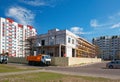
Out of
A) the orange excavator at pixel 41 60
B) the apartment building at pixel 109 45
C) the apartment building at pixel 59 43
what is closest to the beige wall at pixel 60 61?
the orange excavator at pixel 41 60

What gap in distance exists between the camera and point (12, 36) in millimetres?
112500

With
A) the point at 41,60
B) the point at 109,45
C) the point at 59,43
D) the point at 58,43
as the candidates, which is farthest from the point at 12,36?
the point at 109,45

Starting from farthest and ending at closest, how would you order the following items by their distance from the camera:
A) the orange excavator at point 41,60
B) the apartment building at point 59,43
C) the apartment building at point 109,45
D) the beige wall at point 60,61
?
the apartment building at point 109,45
the apartment building at point 59,43
the beige wall at point 60,61
the orange excavator at point 41,60

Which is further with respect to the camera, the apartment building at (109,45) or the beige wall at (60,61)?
the apartment building at (109,45)

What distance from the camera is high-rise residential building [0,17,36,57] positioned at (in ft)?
342

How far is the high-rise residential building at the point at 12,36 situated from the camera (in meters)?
104

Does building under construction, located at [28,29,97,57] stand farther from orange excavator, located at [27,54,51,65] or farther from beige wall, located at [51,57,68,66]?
orange excavator, located at [27,54,51,65]

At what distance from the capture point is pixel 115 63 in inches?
1272

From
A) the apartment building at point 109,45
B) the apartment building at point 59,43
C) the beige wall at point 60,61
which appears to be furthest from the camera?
the apartment building at point 109,45

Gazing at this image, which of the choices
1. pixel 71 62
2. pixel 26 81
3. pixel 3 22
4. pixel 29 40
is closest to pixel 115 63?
pixel 71 62

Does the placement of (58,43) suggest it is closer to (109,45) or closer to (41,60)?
(41,60)

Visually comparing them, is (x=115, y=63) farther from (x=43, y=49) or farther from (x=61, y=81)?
(x=43, y=49)

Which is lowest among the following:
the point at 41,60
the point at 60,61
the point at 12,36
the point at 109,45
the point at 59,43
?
the point at 60,61

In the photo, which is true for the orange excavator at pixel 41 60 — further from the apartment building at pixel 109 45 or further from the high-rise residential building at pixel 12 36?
the apartment building at pixel 109 45
